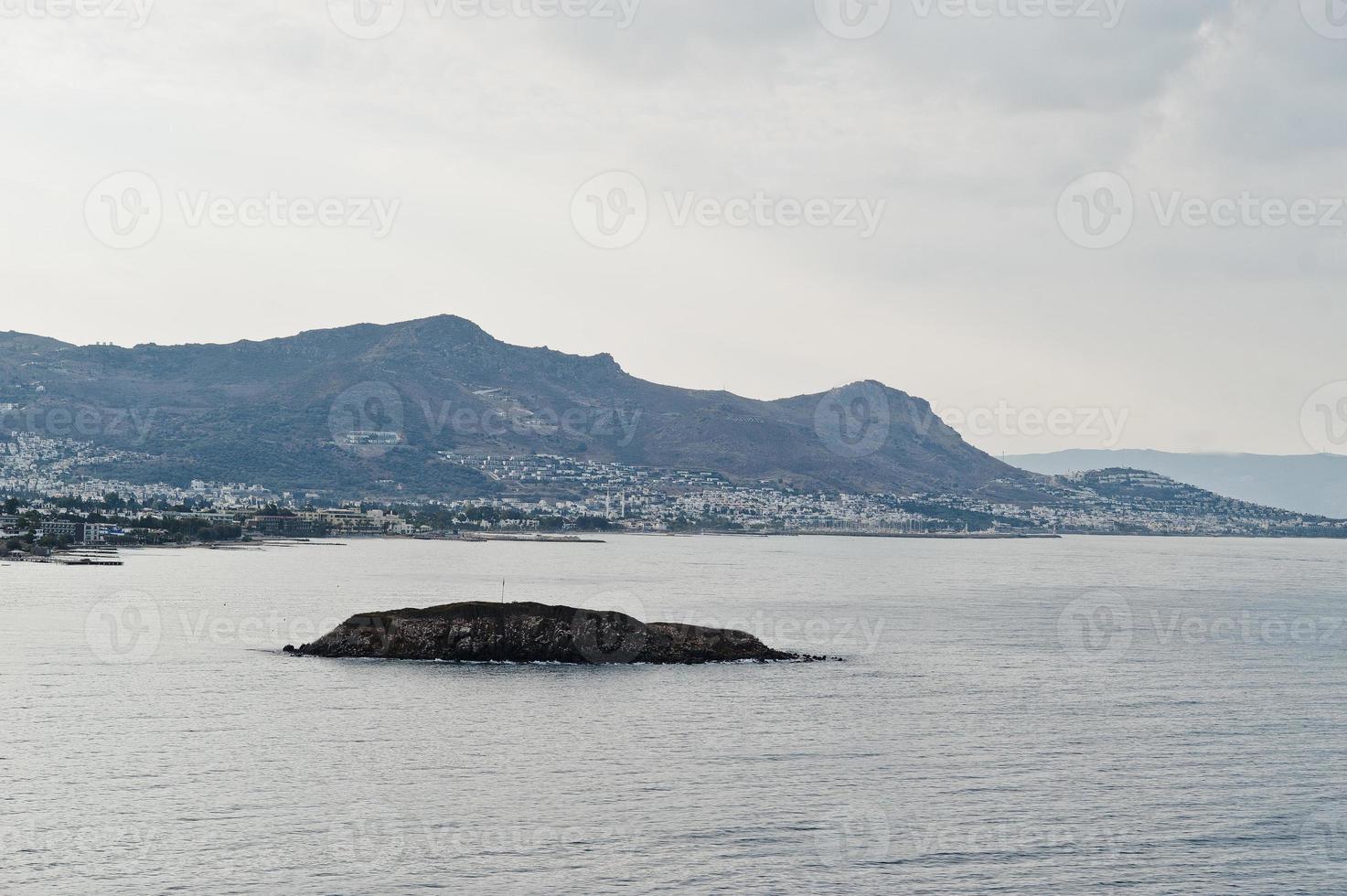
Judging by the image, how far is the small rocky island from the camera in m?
72.8

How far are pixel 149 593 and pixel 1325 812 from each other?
328 feet

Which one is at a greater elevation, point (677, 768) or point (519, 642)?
point (519, 642)

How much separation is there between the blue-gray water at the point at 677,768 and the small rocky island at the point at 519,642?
3.27 metres

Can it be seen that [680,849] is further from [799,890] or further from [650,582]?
[650,582]

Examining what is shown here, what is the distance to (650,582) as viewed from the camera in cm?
14425

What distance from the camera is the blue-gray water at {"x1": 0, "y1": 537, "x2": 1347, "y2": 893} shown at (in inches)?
1257

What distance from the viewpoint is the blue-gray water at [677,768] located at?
31.9 meters

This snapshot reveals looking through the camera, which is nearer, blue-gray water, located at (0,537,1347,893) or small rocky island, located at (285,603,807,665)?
blue-gray water, located at (0,537,1347,893)

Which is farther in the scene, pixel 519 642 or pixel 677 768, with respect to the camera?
pixel 519 642

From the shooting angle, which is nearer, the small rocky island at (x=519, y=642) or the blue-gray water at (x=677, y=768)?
the blue-gray water at (x=677, y=768)

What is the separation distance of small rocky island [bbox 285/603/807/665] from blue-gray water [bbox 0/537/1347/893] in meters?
3.27

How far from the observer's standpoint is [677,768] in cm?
4316

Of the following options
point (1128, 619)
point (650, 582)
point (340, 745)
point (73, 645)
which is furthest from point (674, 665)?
point (650, 582)

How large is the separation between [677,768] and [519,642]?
31.6 meters
